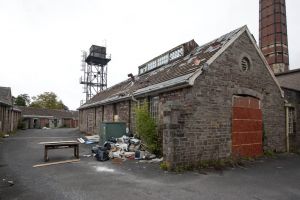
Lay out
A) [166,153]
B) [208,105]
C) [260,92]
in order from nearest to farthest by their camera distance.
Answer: [166,153] < [208,105] < [260,92]

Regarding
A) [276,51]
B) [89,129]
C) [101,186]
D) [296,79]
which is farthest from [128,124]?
[276,51]

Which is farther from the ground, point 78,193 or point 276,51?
point 276,51

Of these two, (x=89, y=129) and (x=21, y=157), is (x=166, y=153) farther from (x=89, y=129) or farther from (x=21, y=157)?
(x=89, y=129)

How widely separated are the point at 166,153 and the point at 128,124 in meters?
6.30

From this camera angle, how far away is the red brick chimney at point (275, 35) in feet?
93.5

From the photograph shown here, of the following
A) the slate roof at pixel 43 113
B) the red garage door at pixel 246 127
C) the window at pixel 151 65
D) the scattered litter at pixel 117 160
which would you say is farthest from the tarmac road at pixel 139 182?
the slate roof at pixel 43 113

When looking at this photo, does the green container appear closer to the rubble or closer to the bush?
the rubble

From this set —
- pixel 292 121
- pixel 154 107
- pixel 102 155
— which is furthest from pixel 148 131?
pixel 292 121

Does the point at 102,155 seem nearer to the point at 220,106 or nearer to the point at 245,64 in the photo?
the point at 220,106

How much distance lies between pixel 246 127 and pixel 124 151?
239 inches

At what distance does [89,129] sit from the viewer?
24188mm

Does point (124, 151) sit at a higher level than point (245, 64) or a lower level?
lower

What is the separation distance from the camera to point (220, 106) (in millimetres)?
10539

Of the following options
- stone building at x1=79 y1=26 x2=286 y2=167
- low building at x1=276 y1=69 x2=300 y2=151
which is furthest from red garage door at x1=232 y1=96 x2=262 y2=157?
low building at x1=276 y1=69 x2=300 y2=151
